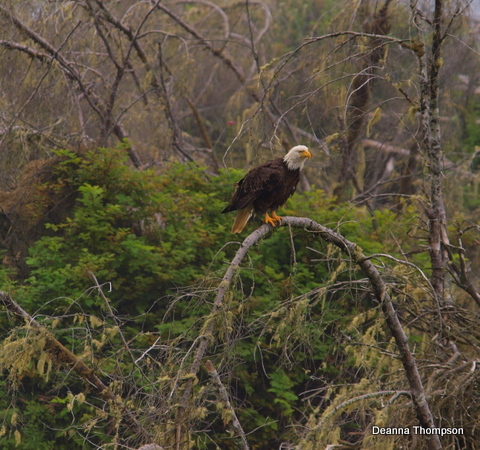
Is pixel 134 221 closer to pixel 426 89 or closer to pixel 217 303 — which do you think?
pixel 426 89

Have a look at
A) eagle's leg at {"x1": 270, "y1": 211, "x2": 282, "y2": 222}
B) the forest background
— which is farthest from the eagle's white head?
eagle's leg at {"x1": 270, "y1": 211, "x2": 282, "y2": 222}

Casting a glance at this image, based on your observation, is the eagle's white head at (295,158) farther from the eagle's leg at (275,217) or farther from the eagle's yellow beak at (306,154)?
the eagle's leg at (275,217)

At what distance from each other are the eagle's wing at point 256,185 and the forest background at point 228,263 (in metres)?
0.22

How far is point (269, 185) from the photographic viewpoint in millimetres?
4941

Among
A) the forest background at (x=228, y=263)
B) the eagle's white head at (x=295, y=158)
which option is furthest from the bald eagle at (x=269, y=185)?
the forest background at (x=228, y=263)

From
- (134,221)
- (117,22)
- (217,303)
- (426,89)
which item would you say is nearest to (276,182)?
(426,89)

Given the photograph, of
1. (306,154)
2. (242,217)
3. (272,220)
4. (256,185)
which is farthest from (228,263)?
(242,217)

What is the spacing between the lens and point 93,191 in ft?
22.7

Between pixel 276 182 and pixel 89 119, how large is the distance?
210 inches

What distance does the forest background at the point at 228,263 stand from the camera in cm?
385

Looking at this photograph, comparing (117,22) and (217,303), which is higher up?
(117,22)

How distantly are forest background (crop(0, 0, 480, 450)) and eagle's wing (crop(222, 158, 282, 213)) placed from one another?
22 cm

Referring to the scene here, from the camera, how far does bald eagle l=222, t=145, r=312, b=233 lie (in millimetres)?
4918

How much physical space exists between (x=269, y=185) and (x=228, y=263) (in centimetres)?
144
